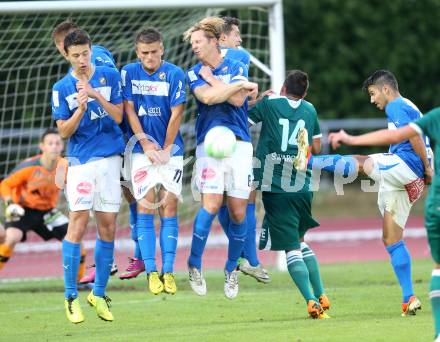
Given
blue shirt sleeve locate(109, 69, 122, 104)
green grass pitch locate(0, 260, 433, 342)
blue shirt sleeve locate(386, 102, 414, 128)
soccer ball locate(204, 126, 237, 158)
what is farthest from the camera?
blue shirt sleeve locate(386, 102, 414, 128)

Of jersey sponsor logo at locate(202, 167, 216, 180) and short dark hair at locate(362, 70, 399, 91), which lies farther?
short dark hair at locate(362, 70, 399, 91)

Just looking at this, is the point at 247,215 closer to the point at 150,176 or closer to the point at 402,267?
the point at 150,176

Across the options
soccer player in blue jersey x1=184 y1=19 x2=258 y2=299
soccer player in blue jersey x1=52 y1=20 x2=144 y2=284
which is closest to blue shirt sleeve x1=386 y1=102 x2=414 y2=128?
soccer player in blue jersey x1=184 y1=19 x2=258 y2=299

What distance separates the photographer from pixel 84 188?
10.1 m

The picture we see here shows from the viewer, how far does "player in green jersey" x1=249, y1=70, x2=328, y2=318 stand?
10.8 m

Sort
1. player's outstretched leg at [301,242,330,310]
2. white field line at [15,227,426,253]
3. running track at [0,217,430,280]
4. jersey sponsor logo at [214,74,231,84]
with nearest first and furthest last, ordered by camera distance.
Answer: jersey sponsor logo at [214,74,231,84], player's outstretched leg at [301,242,330,310], running track at [0,217,430,280], white field line at [15,227,426,253]

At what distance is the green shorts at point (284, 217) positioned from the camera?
35.4 feet

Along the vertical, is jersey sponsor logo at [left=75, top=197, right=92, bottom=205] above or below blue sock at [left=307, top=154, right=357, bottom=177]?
below

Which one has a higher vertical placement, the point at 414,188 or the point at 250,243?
the point at 414,188

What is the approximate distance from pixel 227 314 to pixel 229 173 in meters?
1.89

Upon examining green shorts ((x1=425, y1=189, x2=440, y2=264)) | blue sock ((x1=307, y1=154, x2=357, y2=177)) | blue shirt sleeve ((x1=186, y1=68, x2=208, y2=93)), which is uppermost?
blue shirt sleeve ((x1=186, y1=68, x2=208, y2=93))

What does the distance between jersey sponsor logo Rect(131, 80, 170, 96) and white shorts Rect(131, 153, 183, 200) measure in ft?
2.05

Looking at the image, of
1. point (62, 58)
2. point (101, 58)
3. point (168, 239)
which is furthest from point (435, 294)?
point (62, 58)

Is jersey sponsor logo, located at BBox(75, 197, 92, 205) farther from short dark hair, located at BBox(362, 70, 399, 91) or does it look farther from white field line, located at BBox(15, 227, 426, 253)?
white field line, located at BBox(15, 227, 426, 253)
